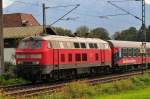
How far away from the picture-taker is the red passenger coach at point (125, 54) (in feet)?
157

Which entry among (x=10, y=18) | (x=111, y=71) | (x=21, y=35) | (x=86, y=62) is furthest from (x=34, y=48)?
(x=10, y=18)

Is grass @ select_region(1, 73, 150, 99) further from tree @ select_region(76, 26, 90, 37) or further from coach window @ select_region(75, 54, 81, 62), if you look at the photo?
tree @ select_region(76, 26, 90, 37)

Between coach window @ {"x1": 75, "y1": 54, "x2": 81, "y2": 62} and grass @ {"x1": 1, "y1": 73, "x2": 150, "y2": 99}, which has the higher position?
coach window @ {"x1": 75, "y1": 54, "x2": 81, "y2": 62}

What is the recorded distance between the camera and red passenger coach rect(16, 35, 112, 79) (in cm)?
3356

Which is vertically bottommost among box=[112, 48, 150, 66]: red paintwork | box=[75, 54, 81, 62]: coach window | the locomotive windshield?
box=[112, 48, 150, 66]: red paintwork

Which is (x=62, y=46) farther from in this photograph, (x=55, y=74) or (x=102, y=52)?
(x=102, y=52)

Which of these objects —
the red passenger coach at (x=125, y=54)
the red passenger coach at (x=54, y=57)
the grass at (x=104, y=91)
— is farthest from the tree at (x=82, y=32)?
the grass at (x=104, y=91)

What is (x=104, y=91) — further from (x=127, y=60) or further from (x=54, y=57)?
(x=127, y=60)

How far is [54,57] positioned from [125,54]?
665 inches

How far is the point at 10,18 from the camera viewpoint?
293ft

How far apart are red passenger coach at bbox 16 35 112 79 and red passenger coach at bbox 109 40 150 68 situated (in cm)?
737

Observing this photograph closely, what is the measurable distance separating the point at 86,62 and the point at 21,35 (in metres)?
23.8

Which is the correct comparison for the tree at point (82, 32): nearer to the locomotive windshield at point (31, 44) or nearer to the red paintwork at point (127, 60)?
the red paintwork at point (127, 60)

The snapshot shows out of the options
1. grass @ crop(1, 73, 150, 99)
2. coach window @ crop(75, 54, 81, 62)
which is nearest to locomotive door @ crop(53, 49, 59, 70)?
coach window @ crop(75, 54, 81, 62)
